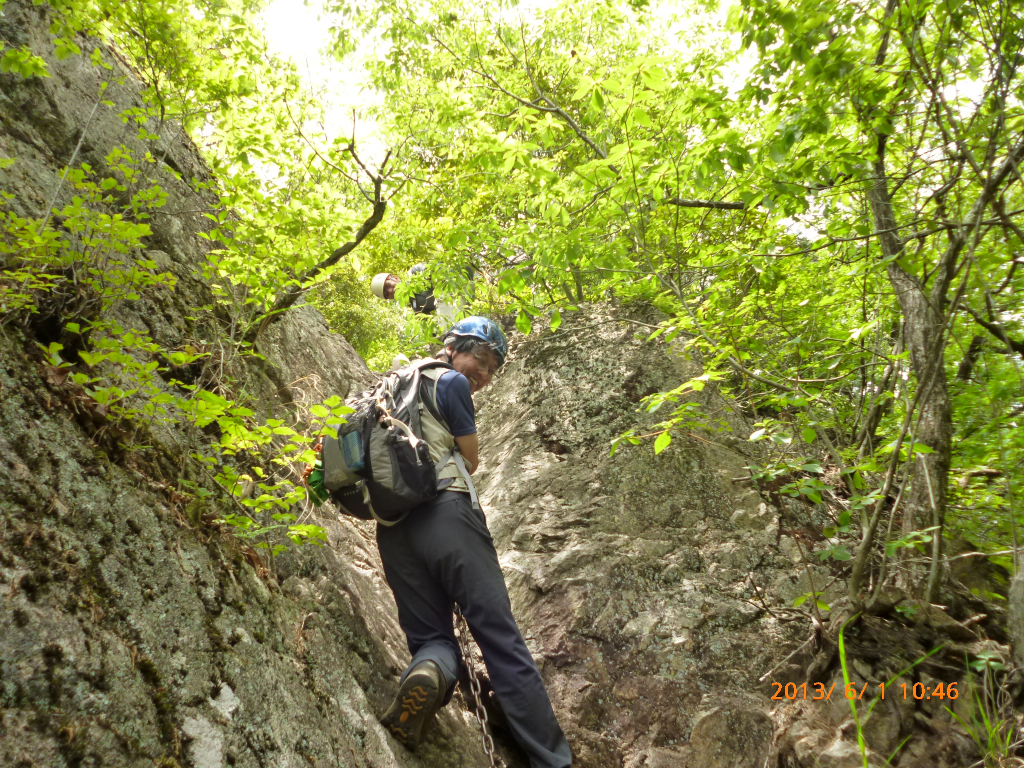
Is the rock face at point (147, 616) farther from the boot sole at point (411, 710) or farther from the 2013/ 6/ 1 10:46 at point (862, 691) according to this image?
the 2013/ 6/ 1 10:46 at point (862, 691)

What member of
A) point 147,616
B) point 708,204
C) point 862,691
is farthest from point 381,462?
point 708,204

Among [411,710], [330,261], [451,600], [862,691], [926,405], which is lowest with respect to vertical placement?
[411,710]

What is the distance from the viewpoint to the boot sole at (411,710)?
2621mm

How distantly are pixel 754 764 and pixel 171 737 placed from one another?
3.07 m

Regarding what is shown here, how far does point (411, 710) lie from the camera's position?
2643 mm

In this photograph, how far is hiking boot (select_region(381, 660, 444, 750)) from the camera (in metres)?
2.62

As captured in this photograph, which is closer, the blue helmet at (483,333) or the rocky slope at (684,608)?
the rocky slope at (684,608)

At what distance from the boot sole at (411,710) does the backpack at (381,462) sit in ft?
2.80

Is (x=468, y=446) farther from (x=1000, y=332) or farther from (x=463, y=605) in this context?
(x=1000, y=332)

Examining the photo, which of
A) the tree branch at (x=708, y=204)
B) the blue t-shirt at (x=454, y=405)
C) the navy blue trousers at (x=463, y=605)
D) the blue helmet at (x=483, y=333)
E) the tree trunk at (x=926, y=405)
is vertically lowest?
the navy blue trousers at (x=463, y=605)

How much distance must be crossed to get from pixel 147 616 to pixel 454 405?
1.75 meters

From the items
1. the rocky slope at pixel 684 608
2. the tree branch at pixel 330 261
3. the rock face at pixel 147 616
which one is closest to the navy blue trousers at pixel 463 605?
the rock face at pixel 147 616

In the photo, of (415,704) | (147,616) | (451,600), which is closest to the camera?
(147,616)

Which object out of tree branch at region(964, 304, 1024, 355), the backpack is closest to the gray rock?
the backpack
